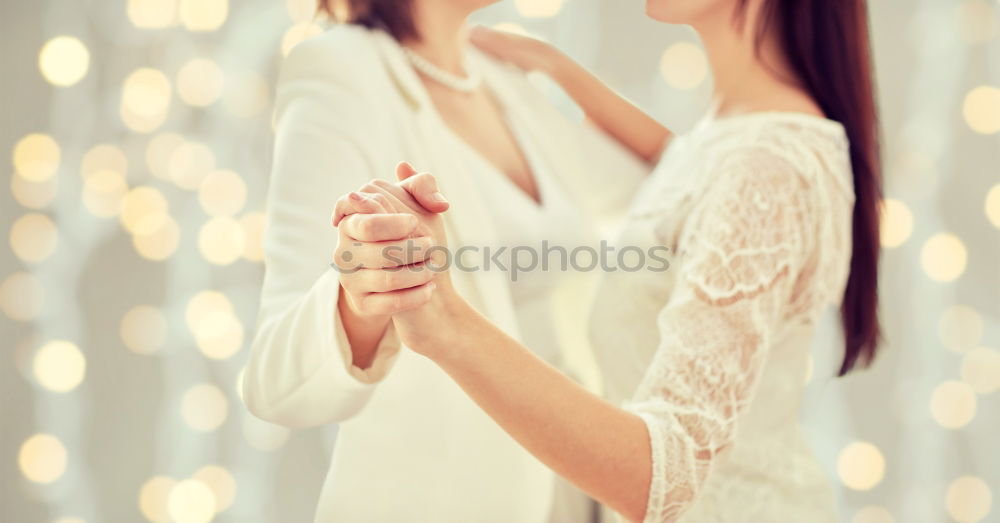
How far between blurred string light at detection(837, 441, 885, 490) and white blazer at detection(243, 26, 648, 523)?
0.73m

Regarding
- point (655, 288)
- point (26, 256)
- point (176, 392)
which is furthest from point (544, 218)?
point (26, 256)

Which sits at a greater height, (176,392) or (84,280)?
(84,280)

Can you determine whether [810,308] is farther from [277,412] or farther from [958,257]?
[958,257]

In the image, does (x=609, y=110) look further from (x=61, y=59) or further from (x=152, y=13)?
(x=61, y=59)

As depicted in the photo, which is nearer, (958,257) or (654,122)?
(654,122)

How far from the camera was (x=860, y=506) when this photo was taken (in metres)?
1.34

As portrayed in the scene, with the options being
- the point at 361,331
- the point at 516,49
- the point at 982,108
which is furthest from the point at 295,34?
the point at 982,108

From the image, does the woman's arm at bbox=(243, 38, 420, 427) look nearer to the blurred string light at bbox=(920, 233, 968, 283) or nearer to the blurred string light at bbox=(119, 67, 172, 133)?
the blurred string light at bbox=(119, 67, 172, 133)

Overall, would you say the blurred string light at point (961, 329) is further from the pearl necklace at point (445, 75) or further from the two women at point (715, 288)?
the pearl necklace at point (445, 75)

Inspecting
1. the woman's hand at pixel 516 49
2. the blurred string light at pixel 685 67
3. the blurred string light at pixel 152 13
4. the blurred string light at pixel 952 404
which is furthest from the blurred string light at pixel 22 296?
the blurred string light at pixel 952 404

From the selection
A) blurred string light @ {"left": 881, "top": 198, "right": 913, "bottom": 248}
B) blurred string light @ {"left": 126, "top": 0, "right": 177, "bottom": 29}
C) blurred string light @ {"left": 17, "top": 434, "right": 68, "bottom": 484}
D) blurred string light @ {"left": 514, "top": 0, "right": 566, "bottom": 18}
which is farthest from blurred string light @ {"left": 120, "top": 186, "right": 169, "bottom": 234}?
blurred string light @ {"left": 881, "top": 198, "right": 913, "bottom": 248}

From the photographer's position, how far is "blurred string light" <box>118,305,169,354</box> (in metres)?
1.14

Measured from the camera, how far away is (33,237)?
113 cm

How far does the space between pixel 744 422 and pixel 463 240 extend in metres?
0.33
